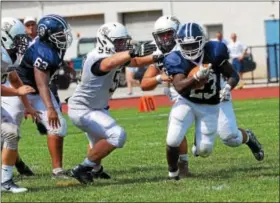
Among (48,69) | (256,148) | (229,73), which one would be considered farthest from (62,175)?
(256,148)

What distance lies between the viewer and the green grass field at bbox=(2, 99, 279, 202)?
6.83 m

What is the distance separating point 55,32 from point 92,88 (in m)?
0.64

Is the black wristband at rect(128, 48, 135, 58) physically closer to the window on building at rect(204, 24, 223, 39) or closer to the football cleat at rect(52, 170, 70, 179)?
the football cleat at rect(52, 170, 70, 179)

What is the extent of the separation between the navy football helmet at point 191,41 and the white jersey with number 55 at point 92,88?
68 cm

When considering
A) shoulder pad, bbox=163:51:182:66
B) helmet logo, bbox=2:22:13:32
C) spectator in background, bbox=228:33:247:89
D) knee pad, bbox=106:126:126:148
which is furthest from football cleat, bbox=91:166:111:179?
spectator in background, bbox=228:33:247:89

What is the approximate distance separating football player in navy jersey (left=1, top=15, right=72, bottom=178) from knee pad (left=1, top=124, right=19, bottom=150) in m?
0.34

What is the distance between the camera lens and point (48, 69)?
25.5 feet

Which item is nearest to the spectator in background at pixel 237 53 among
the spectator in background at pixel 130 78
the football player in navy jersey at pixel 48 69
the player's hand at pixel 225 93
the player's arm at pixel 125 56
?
the spectator in background at pixel 130 78

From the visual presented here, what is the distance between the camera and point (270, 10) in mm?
29625

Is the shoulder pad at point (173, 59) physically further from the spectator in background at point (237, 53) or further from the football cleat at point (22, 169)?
the spectator in background at point (237, 53)

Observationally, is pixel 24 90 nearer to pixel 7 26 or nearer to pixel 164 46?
pixel 7 26

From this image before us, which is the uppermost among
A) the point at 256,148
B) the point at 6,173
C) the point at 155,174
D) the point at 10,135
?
the point at 10,135

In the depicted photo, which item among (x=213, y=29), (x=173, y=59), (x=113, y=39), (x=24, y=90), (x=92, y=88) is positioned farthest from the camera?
(x=213, y=29)

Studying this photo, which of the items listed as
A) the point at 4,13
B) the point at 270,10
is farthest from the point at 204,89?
the point at 4,13
